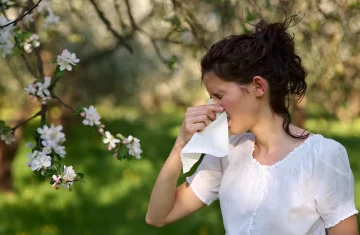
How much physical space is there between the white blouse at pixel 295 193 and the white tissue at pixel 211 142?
0.16m

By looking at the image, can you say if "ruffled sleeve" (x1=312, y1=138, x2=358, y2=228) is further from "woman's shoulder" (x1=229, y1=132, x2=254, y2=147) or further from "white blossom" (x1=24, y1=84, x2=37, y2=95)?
"white blossom" (x1=24, y1=84, x2=37, y2=95)

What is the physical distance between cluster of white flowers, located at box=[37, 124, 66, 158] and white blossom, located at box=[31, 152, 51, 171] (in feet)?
0.33

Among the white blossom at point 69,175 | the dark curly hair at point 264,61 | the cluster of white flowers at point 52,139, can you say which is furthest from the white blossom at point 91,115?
the dark curly hair at point 264,61

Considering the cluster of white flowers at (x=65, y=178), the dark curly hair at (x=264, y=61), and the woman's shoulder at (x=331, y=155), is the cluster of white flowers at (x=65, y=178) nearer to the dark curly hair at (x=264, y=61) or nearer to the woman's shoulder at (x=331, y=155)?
the dark curly hair at (x=264, y=61)

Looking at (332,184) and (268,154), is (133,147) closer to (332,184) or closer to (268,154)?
(268,154)

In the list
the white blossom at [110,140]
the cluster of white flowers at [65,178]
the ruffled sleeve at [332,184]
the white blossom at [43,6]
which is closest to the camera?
the ruffled sleeve at [332,184]

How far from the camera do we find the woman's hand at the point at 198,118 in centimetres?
214

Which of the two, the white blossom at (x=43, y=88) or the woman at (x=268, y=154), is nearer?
the woman at (x=268, y=154)

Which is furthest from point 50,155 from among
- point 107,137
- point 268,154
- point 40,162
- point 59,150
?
point 268,154

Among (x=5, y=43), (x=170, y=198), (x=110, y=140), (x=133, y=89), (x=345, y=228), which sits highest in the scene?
(x=133, y=89)

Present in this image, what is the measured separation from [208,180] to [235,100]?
1.25ft

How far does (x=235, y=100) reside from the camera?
2.13 meters

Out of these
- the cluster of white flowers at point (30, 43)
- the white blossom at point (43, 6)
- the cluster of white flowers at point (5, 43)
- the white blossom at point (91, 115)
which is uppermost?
the white blossom at point (43, 6)

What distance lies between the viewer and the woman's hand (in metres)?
2.14
